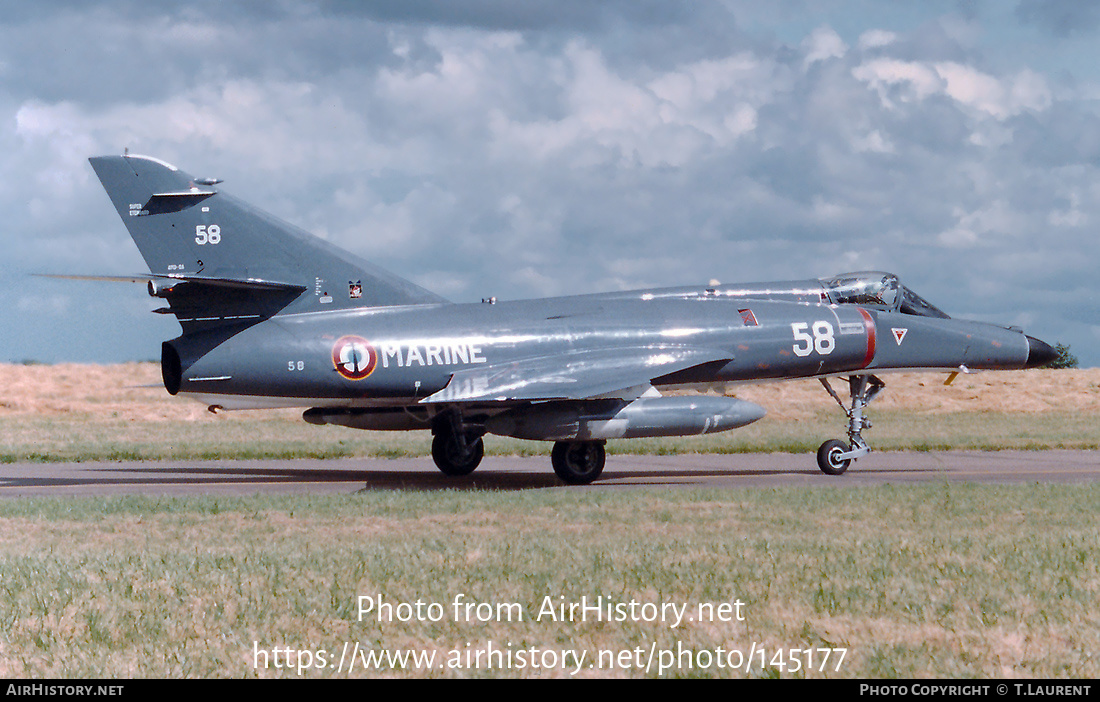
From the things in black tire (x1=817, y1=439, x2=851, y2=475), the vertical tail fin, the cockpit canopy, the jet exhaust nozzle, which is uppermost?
the vertical tail fin

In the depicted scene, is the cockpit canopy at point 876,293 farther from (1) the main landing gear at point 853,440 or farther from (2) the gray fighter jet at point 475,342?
(1) the main landing gear at point 853,440

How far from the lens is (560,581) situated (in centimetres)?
802

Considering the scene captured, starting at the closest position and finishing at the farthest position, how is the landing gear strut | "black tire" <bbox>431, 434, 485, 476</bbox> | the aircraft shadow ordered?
the aircraft shadow < the landing gear strut < "black tire" <bbox>431, 434, 485, 476</bbox>

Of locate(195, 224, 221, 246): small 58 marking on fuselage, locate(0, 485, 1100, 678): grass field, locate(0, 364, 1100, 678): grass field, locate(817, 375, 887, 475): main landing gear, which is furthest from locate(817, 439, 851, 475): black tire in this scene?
locate(195, 224, 221, 246): small 58 marking on fuselage

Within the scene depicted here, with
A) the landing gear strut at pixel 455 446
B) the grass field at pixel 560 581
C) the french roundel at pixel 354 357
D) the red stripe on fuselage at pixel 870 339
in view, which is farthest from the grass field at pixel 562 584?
the red stripe on fuselage at pixel 870 339

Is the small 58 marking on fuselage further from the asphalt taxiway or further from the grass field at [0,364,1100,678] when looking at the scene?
the grass field at [0,364,1100,678]

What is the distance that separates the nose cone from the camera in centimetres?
1950

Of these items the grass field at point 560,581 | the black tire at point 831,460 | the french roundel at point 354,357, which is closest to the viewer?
the grass field at point 560,581

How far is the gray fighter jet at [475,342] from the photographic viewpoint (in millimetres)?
16344

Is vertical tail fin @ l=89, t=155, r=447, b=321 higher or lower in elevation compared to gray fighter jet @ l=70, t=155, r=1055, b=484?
higher

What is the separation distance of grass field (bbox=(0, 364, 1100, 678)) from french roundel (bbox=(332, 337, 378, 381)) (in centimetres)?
257

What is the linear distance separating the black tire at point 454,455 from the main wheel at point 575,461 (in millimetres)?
1945

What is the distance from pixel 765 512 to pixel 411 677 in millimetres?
7392

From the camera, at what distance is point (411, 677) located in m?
Answer: 5.84
